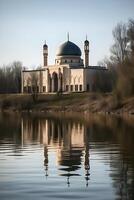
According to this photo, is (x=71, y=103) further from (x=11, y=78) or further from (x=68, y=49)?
(x=11, y=78)

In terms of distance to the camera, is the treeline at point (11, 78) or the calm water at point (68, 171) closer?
the calm water at point (68, 171)

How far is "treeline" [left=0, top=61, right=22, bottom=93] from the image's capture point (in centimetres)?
12800

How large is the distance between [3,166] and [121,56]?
64.9 meters

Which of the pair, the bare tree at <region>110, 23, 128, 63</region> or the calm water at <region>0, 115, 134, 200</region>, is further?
the bare tree at <region>110, 23, 128, 63</region>

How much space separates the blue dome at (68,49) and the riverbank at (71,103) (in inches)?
729

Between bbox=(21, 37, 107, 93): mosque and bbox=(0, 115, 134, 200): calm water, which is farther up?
bbox=(21, 37, 107, 93): mosque

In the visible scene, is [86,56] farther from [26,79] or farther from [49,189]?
[49,189]

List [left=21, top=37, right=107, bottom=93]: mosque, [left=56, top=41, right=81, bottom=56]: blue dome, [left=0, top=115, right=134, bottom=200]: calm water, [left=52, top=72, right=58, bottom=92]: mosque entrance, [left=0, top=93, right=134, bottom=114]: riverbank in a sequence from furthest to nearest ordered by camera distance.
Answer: [left=52, top=72, right=58, bottom=92]: mosque entrance
[left=56, top=41, right=81, bottom=56]: blue dome
[left=21, top=37, right=107, bottom=93]: mosque
[left=0, top=93, right=134, bottom=114]: riverbank
[left=0, top=115, right=134, bottom=200]: calm water

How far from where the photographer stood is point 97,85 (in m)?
107

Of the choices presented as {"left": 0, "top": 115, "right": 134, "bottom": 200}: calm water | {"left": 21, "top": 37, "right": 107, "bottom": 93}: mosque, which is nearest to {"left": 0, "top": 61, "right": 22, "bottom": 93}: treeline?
{"left": 21, "top": 37, "right": 107, "bottom": 93}: mosque

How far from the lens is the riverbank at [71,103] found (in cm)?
6850

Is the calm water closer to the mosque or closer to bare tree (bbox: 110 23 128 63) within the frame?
bare tree (bbox: 110 23 128 63)

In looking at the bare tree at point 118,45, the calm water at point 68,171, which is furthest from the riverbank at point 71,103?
the calm water at point 68,171

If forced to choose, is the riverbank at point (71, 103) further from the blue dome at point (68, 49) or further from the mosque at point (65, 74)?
the blue dome at point (68, 49)
